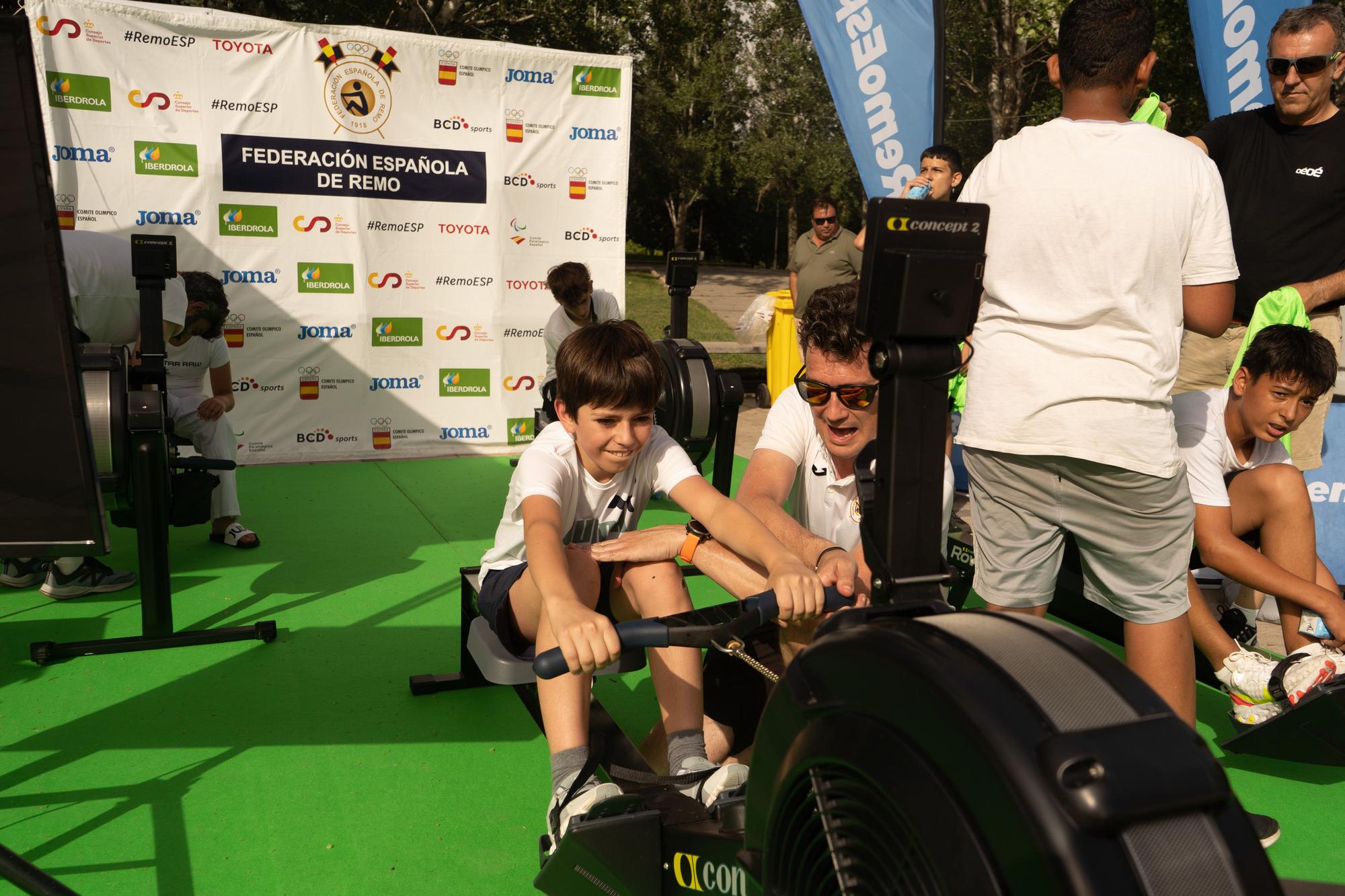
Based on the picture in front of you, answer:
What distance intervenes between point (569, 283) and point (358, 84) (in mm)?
2060

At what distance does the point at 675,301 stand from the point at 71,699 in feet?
9.31

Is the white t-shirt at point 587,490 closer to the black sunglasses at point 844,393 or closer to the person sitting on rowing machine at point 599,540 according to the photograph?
the person sitting on rowing machine at point 599,540

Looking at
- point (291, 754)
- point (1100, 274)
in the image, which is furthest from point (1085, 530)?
point (291, 754)

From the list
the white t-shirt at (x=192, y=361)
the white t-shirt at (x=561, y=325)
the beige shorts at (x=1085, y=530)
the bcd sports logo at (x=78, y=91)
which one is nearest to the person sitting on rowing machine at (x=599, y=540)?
the beige shorts at (x=1085, y=530)

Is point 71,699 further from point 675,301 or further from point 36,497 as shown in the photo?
point 675,301

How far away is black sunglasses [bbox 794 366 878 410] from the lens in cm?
230

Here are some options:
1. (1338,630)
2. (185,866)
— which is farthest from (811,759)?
(1338,630)

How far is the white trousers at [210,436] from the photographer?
189 inches

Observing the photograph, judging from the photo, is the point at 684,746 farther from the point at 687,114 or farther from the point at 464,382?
the point at 687,114

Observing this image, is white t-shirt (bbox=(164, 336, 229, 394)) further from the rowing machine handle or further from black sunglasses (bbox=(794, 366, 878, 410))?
the rowing machine handle

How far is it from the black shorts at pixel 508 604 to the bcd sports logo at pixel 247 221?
478cm

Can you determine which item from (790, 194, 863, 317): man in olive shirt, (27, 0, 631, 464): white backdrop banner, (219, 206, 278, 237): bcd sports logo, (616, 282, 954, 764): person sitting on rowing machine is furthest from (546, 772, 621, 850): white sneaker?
(790, 194, 863, 317): man in olive shirt

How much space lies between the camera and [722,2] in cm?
2439

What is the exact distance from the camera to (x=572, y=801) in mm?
2066
